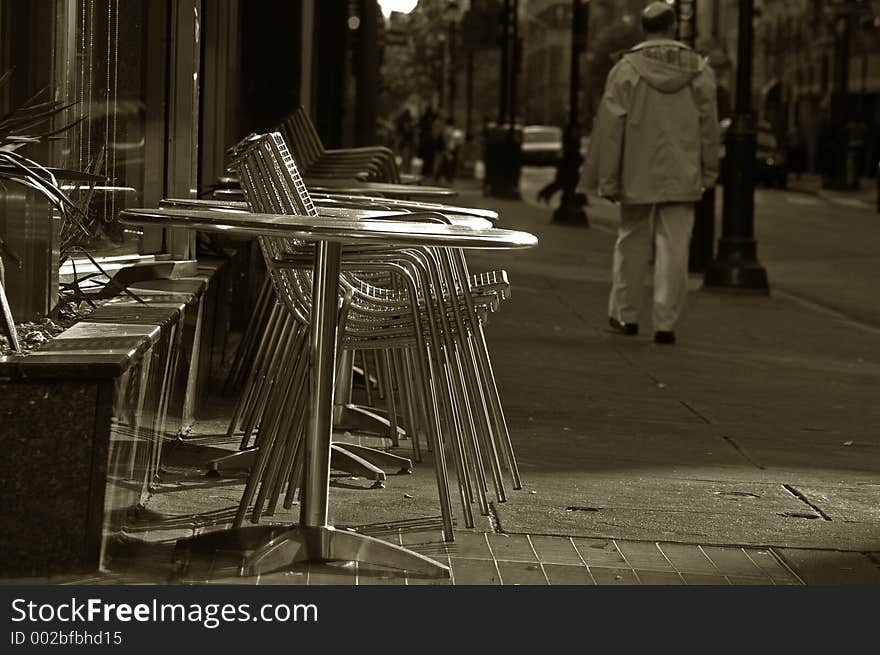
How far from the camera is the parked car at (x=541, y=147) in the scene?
2324 inches

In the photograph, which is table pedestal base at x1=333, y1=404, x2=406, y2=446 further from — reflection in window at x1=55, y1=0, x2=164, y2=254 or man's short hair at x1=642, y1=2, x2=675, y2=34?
man's short hair at x1=642, y1=2, x2=675, y2=34

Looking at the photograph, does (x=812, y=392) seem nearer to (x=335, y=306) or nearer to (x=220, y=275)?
(x=220, y=275)

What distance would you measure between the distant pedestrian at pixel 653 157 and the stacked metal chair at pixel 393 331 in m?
5.41

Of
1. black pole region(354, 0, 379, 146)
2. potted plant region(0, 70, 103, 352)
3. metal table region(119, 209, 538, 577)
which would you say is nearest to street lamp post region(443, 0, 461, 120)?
black pole region(354, 0, 379, 146)

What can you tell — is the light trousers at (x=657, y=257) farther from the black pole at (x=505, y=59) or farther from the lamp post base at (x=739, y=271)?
the black pole at (x=505, y=59)

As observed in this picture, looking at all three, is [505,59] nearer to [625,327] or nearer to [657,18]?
[657,18]

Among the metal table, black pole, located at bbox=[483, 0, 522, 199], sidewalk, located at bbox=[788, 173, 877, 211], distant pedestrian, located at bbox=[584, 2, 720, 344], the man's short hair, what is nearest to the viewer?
the metal table

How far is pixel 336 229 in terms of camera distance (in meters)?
4.29

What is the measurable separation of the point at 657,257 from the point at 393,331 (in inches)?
229

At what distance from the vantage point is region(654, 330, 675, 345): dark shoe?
1047cm

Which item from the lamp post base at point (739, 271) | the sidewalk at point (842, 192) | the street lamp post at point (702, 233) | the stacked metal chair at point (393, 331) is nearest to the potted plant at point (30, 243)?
the stacked metal chair at point (393, 331)

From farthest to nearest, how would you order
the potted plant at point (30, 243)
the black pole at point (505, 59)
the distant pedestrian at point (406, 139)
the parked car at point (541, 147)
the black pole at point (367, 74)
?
the parked car at point (541, 147)
the distant pedestrian at point (406, 139)
the black pole at point (505, 59)
the black pole at point (367, 74)
the potted plant at point (30, 243)

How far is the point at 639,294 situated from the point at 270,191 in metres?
5.98
